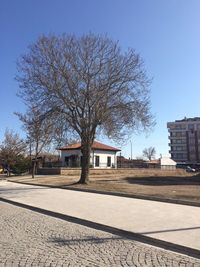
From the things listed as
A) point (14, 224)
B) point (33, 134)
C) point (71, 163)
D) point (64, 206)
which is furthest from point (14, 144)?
point (14, 224)

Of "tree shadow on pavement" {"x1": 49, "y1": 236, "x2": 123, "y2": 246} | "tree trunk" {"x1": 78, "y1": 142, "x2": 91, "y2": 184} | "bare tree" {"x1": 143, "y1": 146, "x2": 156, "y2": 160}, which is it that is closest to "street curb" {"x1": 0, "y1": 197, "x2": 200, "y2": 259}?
"tree shadow on pavement" {"x1": 49, "y1": 236, "x2": 123, "y2": 246}

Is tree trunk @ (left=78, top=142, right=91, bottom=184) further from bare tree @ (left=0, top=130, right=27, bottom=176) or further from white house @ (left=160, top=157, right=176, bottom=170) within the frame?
white house @ (left=160, top=157, right=176, bottom=170)

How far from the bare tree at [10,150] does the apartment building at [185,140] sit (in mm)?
101301

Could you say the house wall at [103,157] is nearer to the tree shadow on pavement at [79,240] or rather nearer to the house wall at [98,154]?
the house wall at [98,154]

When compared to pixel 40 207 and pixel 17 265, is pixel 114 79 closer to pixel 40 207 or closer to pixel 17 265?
pixel 40 207

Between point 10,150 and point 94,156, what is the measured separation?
41.6 ft

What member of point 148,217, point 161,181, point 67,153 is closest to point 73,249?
point 148,217

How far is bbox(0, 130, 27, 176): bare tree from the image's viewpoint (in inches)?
2121

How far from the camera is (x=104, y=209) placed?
14.6m

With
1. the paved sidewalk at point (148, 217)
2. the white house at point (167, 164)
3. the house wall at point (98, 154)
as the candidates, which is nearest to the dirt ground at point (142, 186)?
the paved sidewalk at point (148, 217)

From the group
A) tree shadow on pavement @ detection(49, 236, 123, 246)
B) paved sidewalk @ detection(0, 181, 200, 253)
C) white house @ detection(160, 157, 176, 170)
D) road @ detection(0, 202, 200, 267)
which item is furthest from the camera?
white house @ detection(160, 157, 176, 170)

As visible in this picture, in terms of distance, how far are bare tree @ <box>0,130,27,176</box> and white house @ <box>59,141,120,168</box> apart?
704 cm

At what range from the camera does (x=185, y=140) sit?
16088 cm

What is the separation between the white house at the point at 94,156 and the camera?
2215 inches
